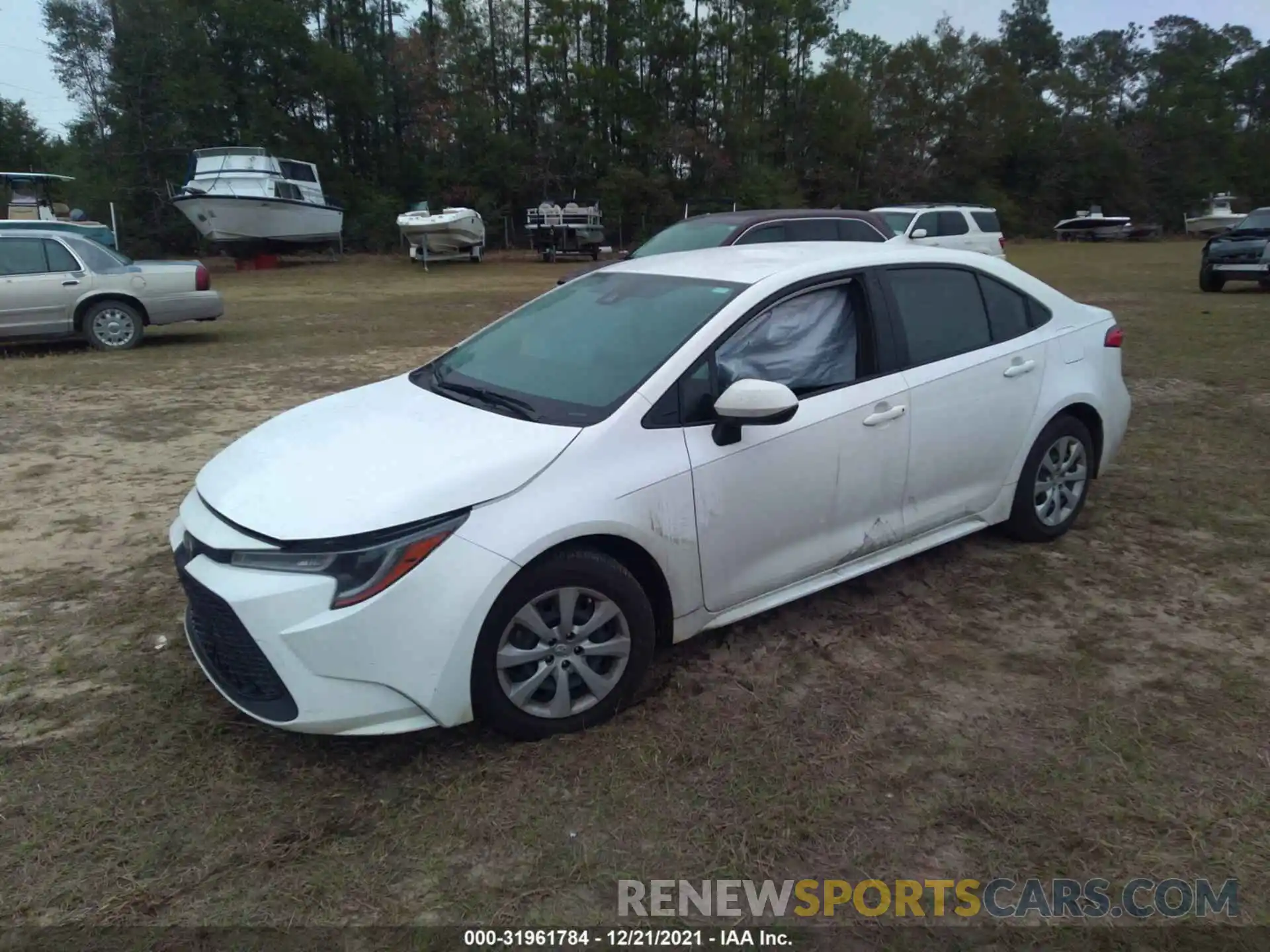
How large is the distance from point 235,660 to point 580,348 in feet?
5.72

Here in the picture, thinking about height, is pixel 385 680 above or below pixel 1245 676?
above

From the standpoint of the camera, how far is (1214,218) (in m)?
45.9

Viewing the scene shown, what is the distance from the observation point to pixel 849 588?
4465mm

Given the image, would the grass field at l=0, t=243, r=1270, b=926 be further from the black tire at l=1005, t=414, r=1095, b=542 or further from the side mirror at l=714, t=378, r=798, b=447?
the side mirror at l=714, t=378, r=798, b=447

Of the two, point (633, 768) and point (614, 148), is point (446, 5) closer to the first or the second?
point (614, 148)

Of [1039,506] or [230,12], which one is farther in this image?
[230,12]

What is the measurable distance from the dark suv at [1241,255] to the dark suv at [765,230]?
7.91m

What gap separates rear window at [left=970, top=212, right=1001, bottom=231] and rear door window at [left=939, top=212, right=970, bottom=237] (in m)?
0.53

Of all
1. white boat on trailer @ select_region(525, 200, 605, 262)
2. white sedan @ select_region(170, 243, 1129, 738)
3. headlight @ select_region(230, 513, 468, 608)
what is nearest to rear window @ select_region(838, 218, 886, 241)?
white sedan @ select_region(170, 243, 1129, 738)

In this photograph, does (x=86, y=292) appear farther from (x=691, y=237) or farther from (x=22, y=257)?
(x=691, y=237)

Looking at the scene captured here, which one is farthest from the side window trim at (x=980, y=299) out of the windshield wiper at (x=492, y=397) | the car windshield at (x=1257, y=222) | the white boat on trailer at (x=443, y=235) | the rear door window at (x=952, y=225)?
the white boat on trailer at (x=443, y=235)

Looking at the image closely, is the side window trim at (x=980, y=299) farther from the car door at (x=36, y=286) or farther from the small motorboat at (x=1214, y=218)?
the small motorboat at (x=1214, y=218)

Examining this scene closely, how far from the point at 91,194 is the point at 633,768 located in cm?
3385

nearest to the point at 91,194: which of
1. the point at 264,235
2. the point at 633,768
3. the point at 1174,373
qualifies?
the point at 264,235
